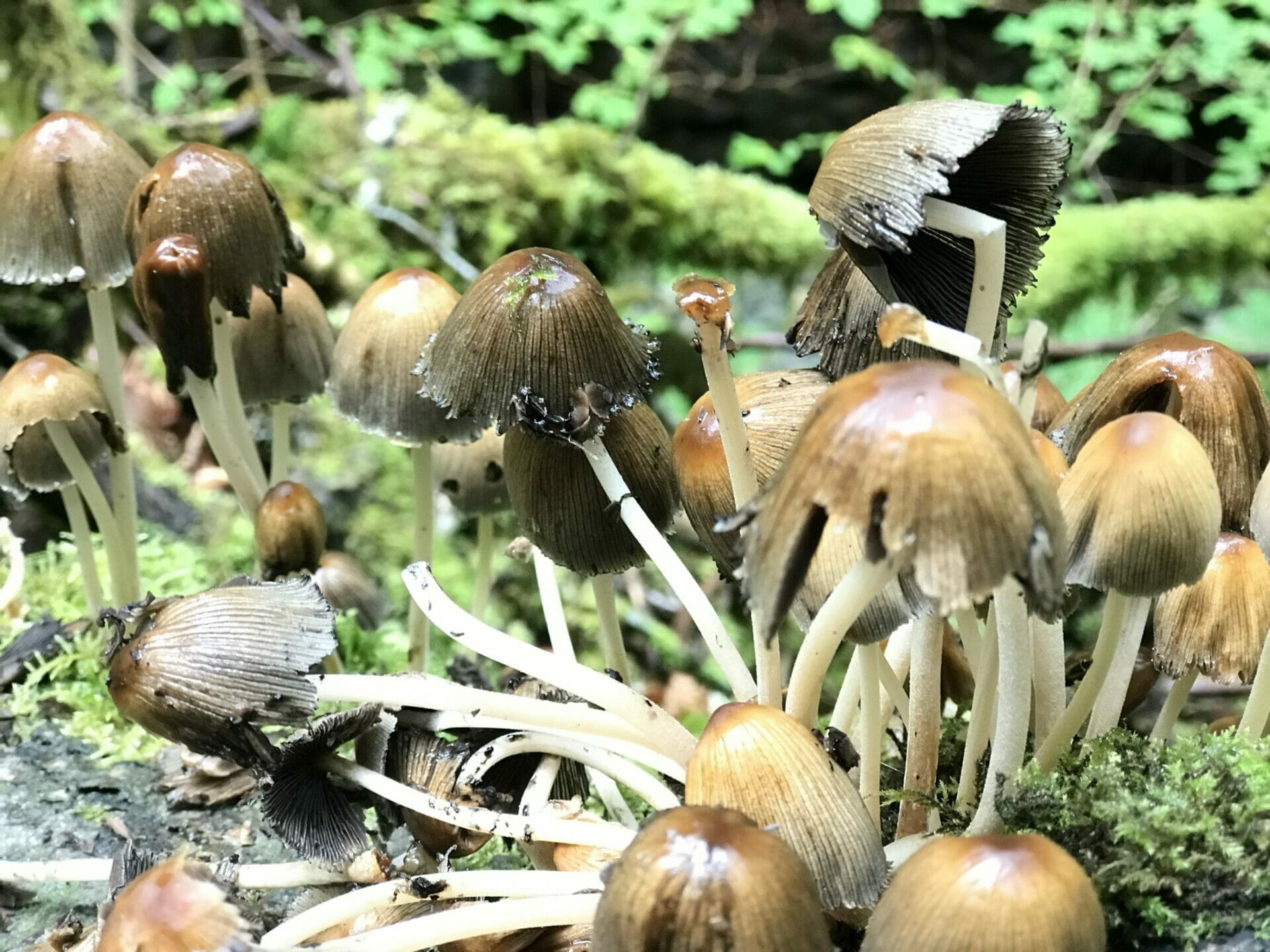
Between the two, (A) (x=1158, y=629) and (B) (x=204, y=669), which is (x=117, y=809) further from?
(A) (x=1158, y=629)

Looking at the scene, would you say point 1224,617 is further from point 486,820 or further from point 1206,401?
point 486,820

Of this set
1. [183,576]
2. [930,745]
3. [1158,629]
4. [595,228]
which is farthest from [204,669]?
[595,228]

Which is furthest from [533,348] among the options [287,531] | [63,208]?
[63,208]

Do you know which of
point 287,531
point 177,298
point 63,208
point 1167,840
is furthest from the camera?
point 287,531

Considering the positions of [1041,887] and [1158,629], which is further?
[1158,629]

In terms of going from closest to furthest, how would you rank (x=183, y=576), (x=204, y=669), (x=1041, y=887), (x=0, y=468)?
(x=1041, y=887), (x=204, y=669), (x=0, y=468), (x=183, y=576)

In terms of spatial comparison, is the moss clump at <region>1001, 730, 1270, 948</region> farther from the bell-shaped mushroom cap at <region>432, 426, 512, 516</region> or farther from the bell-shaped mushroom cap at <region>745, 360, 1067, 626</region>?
the bell-shaped mushroom cap at <region>432, 426, 512, 516</region>

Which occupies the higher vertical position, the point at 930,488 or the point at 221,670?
the point at 930,488
